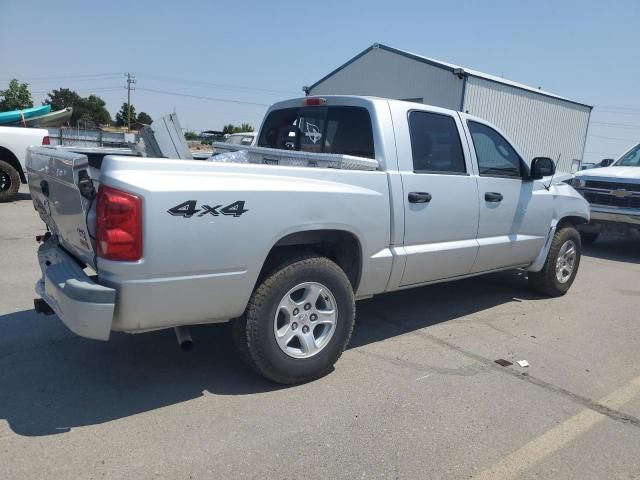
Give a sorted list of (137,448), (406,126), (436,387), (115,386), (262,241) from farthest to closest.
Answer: (406,126), (436,387), (115,386), (262,241), (137,448)

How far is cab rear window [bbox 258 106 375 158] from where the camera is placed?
422 cm

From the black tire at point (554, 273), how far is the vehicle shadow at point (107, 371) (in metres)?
1.71

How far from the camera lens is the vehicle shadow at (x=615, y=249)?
9.52 m

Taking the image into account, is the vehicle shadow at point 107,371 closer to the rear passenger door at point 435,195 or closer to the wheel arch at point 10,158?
the rear passenger door at point 435,195

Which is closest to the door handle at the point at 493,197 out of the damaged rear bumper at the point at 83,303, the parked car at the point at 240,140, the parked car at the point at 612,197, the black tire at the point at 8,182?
the parked car at the point at 240,140

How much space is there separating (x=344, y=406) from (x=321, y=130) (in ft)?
7.98

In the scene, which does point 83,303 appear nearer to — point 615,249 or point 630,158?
point 615,249

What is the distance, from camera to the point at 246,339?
11.0 feet

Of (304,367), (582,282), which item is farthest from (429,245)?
(582,282)

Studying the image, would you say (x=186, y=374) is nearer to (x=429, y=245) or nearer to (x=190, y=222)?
(x=190, y=222)

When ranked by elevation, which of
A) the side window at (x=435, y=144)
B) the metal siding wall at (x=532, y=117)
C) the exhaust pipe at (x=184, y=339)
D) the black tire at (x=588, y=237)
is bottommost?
the black tire at (x=588, y=237)

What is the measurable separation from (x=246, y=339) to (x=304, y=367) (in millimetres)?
493

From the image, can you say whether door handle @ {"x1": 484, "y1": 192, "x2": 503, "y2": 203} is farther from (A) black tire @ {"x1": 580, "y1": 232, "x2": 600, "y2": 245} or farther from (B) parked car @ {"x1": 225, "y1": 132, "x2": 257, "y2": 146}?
(A) black tire @ {"x1": 580, "y1": 232, "x2": 600, "y2": 245}

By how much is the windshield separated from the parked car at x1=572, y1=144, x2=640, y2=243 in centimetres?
18
